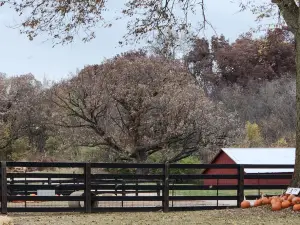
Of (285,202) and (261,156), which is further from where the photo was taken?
(261,156)

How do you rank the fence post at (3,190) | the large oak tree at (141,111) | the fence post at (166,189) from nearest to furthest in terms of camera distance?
the fence post at (3,190) < the fence post at (166,189) < the large oak tree at (141,111)

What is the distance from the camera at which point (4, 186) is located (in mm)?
11445

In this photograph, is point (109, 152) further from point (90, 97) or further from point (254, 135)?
point (254, 135)

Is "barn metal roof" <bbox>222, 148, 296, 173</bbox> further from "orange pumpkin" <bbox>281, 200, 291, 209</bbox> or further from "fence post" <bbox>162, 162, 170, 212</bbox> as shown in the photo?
"orange pumpkin" <bbox>281, 200, 291, 209</bbox>

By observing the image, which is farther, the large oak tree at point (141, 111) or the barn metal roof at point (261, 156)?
the large oak tree at point (141, 111)

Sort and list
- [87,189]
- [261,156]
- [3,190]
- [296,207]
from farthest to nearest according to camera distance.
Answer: [261,156], [87,189], [3,190], [296,207]

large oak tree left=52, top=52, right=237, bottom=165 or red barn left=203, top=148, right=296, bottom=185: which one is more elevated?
large oak tree left=52, top=52, right=237, bottom=165

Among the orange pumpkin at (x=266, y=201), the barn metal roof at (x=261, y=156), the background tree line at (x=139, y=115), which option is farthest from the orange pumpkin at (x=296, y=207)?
the background tree line at (x=139, y=115)

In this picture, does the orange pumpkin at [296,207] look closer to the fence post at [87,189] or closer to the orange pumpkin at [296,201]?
the orange pumpkin at [296,201]

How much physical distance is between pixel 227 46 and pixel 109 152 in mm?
25280

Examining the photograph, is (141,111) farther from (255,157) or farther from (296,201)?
(296,201)

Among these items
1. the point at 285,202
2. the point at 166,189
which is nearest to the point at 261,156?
the point at 166,189

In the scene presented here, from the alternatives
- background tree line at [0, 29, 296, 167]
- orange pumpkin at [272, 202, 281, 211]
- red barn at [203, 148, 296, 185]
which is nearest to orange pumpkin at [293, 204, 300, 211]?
orange pumpkin at [272, 202, 281, 211]

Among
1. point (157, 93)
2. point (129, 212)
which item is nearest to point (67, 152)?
point (157, 93)
